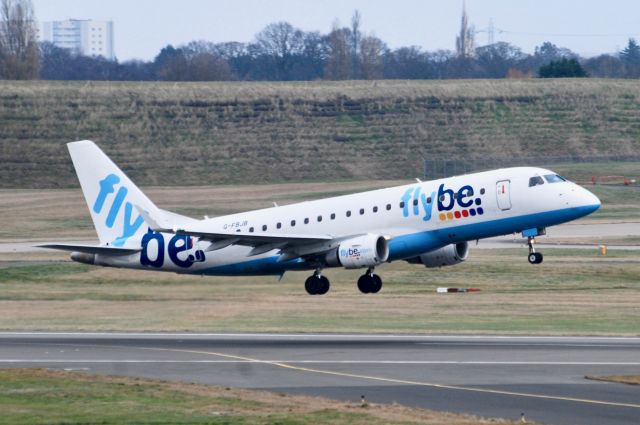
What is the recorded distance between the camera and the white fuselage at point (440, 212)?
149 feet

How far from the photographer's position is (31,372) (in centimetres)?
3125

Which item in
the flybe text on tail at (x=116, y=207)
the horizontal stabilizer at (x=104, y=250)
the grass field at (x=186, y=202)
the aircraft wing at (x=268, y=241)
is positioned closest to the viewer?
the aircraft wing at (x=268, y=241)

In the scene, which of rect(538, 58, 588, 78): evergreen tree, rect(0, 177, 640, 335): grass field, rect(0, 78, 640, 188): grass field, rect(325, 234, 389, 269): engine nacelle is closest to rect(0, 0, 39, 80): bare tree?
rect(0, 78, 640, 188): grass field

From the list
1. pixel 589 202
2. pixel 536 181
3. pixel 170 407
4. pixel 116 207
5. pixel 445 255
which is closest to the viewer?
pixel 170 407

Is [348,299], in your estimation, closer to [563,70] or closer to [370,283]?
[370,283]

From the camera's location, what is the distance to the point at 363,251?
4544 centimetres

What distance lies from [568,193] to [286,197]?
51862mm

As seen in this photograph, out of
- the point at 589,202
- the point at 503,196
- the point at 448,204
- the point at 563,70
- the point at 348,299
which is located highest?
the point at 563,70

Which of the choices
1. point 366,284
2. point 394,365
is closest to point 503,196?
point 366,284

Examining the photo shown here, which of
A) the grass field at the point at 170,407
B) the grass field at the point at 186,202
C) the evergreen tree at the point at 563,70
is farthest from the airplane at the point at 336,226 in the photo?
the evergreen tree at the point at 563,70

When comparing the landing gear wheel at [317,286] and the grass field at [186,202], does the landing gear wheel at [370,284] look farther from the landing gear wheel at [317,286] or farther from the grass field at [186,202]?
the grass field at [186,202]

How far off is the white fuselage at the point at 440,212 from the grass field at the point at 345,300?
2.11 meters

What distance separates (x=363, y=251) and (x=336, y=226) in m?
2.42

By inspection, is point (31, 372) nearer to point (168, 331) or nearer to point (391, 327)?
point (168, 331)
